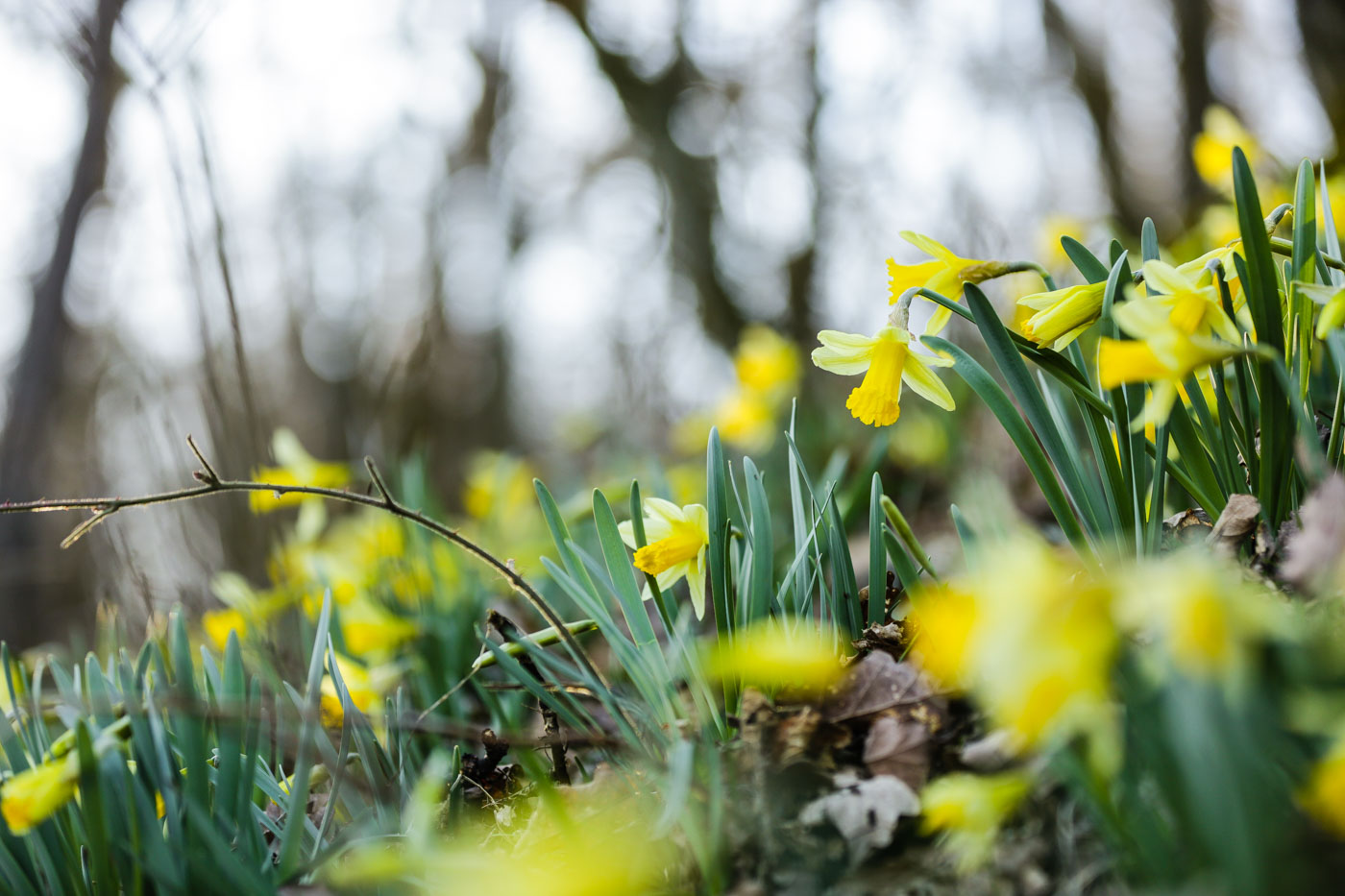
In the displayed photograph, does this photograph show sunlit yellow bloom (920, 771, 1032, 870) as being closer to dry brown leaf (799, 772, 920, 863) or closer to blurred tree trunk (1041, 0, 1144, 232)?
dry brown leaf (799, 772, 920, 863)

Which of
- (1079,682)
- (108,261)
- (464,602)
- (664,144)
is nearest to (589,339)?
(664,144)

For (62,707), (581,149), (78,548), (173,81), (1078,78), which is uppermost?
(581,149)

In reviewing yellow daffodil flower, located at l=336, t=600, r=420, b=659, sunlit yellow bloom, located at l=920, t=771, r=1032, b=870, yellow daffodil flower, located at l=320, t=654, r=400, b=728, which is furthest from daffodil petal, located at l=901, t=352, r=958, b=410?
yellow daffodil flower, located at l=336, t=600, r=420, b=659

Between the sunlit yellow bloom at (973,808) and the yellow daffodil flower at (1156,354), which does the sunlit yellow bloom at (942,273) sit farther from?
the sunlit yellow bloom at (973,808)

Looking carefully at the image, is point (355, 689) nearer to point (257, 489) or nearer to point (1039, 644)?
point (257, 489)

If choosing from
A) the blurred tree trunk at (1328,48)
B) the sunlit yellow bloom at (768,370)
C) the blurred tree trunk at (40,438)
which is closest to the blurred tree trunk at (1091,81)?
the blurred tree trunk at (1328,48)

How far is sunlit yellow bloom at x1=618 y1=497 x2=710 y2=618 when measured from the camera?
113 cm

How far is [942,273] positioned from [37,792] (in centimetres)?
127

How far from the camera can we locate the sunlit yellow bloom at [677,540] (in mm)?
1135

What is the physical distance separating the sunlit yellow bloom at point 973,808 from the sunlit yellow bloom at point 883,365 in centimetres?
55

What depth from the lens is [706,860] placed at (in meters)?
0.74

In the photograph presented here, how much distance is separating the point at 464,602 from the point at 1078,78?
6.57 meters

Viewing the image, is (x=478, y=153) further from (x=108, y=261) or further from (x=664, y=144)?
(x=108, y=261)

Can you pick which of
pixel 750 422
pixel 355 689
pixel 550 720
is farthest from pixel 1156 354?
pixel 750 422
